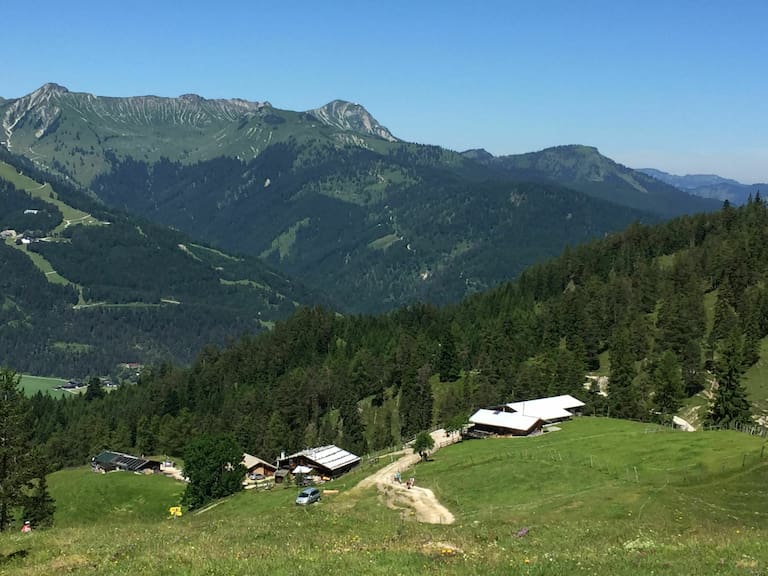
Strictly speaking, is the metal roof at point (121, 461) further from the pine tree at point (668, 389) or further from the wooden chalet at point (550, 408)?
the pine tree at point (668, 389)

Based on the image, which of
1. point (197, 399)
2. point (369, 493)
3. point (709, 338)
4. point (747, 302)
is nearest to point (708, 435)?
point (369, 493)

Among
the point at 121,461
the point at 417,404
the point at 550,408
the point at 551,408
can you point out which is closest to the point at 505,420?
the point at 550,408

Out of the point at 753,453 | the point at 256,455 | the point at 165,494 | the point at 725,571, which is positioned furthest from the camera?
the point at 256,455

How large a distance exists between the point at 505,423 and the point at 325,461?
98.9 ft

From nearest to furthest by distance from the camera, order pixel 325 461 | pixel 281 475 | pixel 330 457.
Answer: pixel 325 461 → pixel 281 475 → pixel 330 457

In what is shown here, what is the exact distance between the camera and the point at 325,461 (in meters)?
112

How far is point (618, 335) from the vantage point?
479ft

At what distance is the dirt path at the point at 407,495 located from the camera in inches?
2589

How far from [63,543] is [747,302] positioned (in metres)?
150

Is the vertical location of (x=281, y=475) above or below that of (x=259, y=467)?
above

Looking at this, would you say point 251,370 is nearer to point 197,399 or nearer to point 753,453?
point 197,399

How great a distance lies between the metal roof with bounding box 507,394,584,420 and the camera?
11638 centimetres

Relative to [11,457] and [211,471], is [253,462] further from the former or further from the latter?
[11,457]

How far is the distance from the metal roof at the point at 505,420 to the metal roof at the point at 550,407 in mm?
3053
